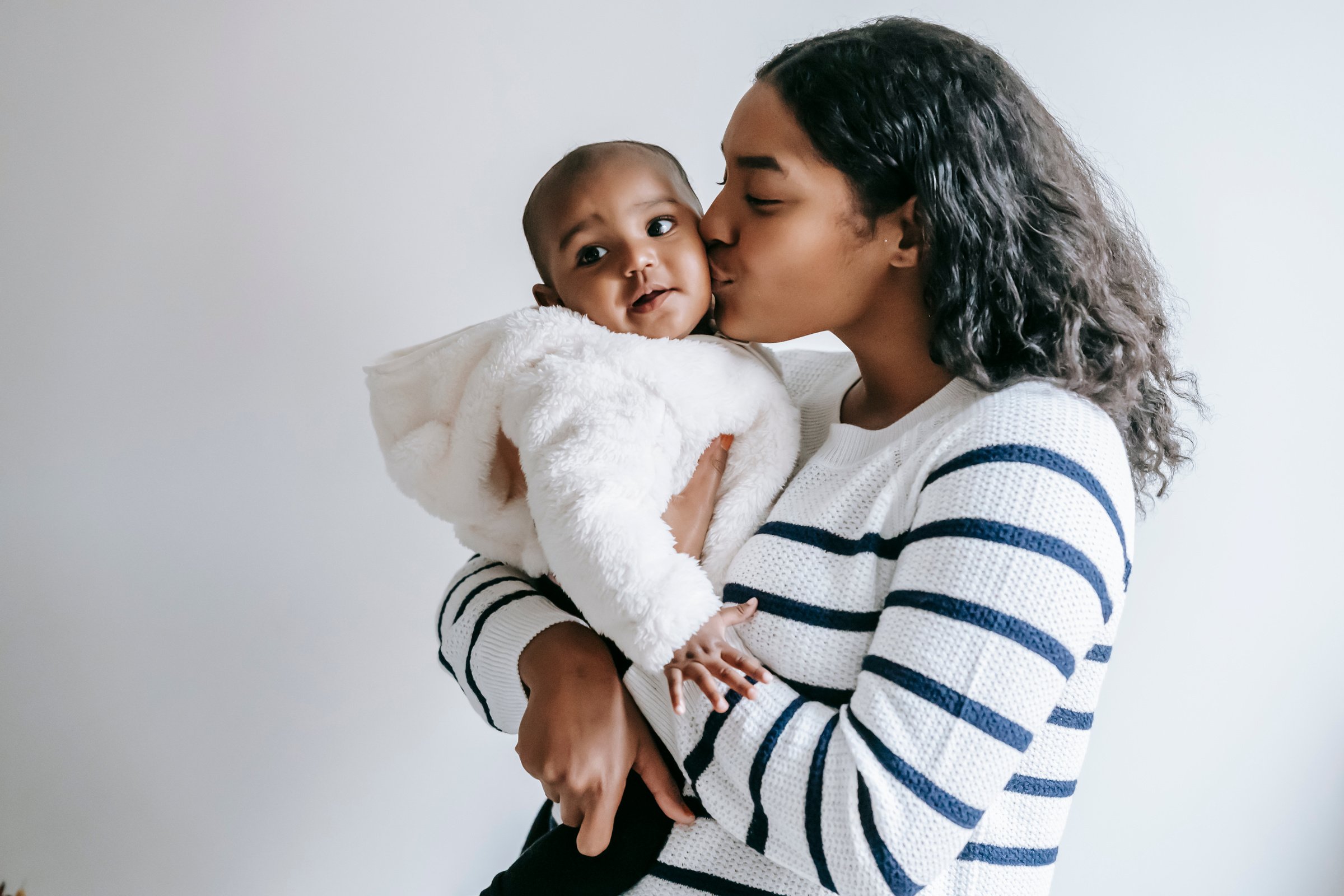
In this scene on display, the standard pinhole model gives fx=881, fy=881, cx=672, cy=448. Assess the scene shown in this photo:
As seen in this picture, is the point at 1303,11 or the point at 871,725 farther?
the point at 1303,11

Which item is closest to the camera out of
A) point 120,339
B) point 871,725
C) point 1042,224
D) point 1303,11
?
point 871,725

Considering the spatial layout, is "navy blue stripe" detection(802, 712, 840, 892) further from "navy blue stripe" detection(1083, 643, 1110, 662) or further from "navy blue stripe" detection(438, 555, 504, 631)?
"navy blue stripe" detection(438, 555, 504, 631)

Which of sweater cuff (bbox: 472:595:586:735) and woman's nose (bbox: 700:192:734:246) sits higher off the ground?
woman's nose (bbox: 700:192:734:246)

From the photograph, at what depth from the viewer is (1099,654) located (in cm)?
96

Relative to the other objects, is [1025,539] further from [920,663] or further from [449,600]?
[449,600]

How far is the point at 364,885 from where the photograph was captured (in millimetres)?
1904

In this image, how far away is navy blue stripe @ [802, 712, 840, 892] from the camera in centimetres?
82

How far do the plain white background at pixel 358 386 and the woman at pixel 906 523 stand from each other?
53cm

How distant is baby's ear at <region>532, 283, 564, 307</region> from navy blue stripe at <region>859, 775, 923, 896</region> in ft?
2.51

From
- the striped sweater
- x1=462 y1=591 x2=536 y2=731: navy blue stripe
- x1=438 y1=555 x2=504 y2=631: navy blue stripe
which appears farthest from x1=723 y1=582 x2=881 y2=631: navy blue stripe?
x1=438 y1=555 x2=504 y2=631: navy blue stripe

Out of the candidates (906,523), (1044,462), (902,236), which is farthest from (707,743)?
(902,236)

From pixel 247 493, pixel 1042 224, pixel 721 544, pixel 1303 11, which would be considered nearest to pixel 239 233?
pixel 247 493

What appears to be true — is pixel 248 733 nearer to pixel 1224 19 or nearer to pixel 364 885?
pixel 364 885

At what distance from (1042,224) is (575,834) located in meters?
0.91
